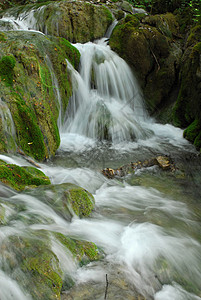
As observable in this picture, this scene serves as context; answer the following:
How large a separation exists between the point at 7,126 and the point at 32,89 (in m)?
1.42

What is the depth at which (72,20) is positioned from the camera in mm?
11789

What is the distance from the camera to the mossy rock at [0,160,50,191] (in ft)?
11.9

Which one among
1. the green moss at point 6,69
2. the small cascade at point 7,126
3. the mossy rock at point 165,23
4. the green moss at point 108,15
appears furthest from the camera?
the green moss at point 108,15

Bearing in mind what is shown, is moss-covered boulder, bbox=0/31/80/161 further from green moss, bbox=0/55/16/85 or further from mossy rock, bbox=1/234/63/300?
mossy rock, bbox=1/234/63/300

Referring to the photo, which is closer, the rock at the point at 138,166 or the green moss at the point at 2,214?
the green moss at the point at 2,214

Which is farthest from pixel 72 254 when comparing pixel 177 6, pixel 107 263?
pixel 177 6

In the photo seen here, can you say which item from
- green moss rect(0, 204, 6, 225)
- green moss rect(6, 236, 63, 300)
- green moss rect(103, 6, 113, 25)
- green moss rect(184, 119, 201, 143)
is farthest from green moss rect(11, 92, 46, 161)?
green moss rect(103, 6, 113, 25)

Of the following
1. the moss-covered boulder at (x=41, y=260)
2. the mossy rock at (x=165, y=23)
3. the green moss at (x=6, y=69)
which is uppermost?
the mossy rock at (x=165, y=23)

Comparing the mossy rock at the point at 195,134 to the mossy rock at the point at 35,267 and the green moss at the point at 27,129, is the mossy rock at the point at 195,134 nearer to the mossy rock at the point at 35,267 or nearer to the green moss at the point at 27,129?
the green moss at the point at 27,129

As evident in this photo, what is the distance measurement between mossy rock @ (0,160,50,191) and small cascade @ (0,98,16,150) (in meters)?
0.95

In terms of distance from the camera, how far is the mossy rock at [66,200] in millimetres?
3322

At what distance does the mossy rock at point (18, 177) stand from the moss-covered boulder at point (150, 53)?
8430 mm

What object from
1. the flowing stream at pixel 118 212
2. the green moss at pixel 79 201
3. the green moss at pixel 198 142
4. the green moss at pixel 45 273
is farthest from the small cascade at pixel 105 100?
the green moss at pixel 45 273

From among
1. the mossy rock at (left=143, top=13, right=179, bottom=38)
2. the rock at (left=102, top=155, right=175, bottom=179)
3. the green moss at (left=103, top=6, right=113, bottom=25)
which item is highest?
the green moss at (left=103, top=6, right=113, bottom=25)
